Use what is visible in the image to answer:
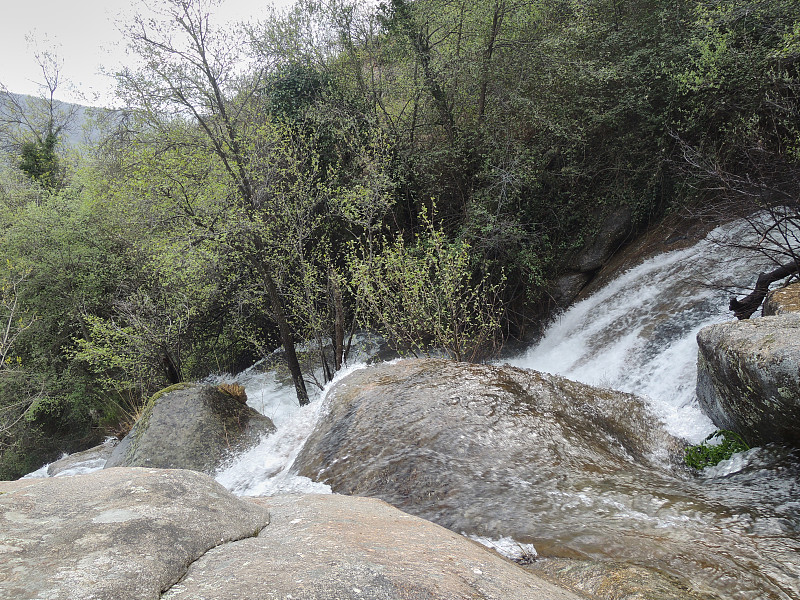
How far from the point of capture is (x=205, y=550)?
212 centimetres

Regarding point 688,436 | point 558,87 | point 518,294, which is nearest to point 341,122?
point 558,87

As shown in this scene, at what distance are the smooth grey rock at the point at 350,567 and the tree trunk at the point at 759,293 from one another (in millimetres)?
6990

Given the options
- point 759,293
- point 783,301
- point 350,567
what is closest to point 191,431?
point 350,567

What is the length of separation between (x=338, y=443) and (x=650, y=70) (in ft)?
37.2

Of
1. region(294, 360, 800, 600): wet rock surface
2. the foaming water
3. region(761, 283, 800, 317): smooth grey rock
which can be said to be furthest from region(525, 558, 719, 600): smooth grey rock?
region(761, 283, 800, 317): smooth grey rock

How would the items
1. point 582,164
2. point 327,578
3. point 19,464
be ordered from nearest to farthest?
point 327,578, point 582,164, point 19,464

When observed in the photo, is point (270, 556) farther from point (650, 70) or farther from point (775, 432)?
point (650, 70)

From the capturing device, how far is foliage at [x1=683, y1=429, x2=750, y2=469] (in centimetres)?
473

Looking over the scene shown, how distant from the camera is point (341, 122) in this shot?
1305cm

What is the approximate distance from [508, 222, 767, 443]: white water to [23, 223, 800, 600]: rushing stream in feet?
0.11

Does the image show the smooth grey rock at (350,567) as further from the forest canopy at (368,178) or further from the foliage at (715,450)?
the forest canopy at (368,178)

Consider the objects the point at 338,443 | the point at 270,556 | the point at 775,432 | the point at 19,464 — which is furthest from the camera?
the point at 19,464

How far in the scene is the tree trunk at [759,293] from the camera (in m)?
7.12

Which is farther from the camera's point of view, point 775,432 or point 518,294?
point 518,294
